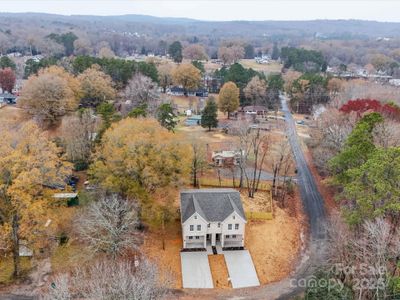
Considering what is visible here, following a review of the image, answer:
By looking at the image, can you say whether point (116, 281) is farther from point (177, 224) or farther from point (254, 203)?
point (254, 203)

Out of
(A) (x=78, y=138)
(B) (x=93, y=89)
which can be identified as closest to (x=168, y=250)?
(A) (x=78, y=138)

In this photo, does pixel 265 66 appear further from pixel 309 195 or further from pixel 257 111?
pixel 309 195

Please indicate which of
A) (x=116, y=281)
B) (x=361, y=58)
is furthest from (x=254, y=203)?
(x=361, y=58)

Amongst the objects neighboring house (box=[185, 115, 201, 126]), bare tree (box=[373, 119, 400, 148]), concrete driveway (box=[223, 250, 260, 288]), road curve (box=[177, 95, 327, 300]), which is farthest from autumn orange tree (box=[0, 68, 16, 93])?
bare tree (box=[373, 119, 400, 148])

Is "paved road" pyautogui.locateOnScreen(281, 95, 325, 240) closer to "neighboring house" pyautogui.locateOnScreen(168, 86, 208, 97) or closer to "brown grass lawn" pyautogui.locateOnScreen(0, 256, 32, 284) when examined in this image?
"brown grass lawn" pyautogui.locateOnScreen(0, 256, 32, 284)

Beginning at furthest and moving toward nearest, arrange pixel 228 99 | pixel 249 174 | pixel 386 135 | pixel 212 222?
pixel 228 99
pixel 249 174
pixel 386 135
pixel 212 222

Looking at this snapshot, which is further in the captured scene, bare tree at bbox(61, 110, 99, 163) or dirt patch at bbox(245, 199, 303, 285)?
bare tree at bbox(61, 110, 99, 163)

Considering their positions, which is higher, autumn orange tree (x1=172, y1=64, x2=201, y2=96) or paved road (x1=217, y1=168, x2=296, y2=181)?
autumn orange tree (x1=172, y1=64, x2=201, y2=96)
